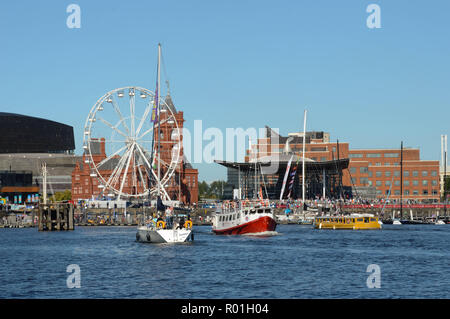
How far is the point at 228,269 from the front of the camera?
6556cm

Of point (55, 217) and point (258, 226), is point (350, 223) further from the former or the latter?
point (55, 217)

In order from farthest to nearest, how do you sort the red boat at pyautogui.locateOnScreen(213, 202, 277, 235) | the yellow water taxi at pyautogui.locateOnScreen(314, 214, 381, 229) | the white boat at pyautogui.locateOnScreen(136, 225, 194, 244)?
the yellow water taxi at pyautogui.locateOnScreen(314, 214, 381, 229) < the red boat at pyautogui.locateOnScreen(213, 202, 277, 235) < the white boat at pyautogui.locateOnScreen(136, 225, 194, 244)

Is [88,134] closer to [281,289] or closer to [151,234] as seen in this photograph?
[151,234]

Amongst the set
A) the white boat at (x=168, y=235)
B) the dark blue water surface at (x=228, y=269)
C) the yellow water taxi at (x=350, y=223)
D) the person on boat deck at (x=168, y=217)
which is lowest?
the yellow water taxi at (x=350, y=223)

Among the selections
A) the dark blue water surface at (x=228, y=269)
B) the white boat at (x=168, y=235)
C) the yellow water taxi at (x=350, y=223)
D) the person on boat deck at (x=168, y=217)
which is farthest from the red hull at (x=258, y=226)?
the yellow water taxi at (x=350, y=223)

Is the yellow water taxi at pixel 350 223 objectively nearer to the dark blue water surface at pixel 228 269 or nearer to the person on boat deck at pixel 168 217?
the dark blue water surface at pixel 228 269

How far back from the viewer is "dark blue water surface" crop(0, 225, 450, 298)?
51250 mm

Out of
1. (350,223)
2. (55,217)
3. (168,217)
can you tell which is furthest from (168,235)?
(55,217)

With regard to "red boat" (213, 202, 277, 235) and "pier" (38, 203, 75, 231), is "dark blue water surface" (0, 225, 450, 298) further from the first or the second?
"pier" (38, 203, 75, 231)

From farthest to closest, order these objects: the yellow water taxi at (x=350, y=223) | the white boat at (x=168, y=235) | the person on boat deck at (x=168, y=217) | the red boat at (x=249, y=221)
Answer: the yellow water taxi at (x=350, y=223) < the red boat at (x=249, y=221) < the person on boat deck at (x=168, y=217) < the white boat at (x=168, y=235)

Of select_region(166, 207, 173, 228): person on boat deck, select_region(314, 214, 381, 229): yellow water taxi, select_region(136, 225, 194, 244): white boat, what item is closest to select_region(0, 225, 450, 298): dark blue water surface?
select_region(136, 225, 194, 244): white boat

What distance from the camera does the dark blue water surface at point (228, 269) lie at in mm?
51250
